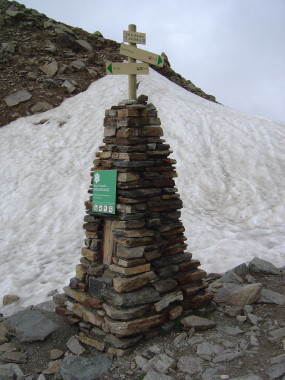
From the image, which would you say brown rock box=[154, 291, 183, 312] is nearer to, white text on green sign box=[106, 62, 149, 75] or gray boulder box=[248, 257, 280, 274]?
gray boulder box=[248, 257, 280, 274]

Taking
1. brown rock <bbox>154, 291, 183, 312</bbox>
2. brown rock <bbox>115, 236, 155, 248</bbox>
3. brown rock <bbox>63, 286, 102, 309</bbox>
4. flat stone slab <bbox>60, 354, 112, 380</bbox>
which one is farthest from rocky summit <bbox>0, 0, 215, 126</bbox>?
flat stone slab <bbox>60, 354, 112, 380</bbox>

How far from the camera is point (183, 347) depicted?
18.9 feet

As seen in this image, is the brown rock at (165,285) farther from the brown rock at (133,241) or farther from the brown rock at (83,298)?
the brown rock at (83,298)

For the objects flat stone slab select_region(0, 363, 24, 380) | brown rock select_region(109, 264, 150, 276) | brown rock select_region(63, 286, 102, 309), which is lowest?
flat stone slab select_region(0, 363, 24, 380)

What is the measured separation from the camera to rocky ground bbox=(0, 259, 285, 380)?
17.0 feet

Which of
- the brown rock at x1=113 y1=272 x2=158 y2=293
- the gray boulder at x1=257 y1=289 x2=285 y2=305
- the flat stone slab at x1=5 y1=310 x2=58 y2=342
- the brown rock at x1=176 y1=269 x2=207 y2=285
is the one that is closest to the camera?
the brown rock at x1=113 y1=272 x2=158 y2=293

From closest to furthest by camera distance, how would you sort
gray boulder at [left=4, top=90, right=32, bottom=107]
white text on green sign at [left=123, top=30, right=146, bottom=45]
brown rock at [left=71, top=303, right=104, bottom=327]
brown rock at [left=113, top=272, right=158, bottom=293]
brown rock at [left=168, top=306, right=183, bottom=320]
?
brown rock at [left=113, top=272, right=158, bottom=293], brown rock at [left=71, top=303, right=104, bottom=327], brown rock at [left=168, top=306, right=183, bottom=320], white text on green sign at [left=123, top=30, right=146, bottom=45], gray boulder at [left=4, top=90, right=32, bottom=107]

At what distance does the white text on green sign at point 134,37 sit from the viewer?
634 centimetres

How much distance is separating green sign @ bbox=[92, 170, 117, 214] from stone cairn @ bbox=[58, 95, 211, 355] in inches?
4.5

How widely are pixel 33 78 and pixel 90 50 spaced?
18.5 feet

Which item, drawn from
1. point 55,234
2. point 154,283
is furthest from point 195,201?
point 154,283

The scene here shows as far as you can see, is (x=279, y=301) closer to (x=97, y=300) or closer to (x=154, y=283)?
(x=154, y=283)

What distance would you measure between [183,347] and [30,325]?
2814 mm

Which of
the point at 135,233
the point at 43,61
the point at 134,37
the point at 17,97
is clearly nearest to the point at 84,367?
the point at 135,233
